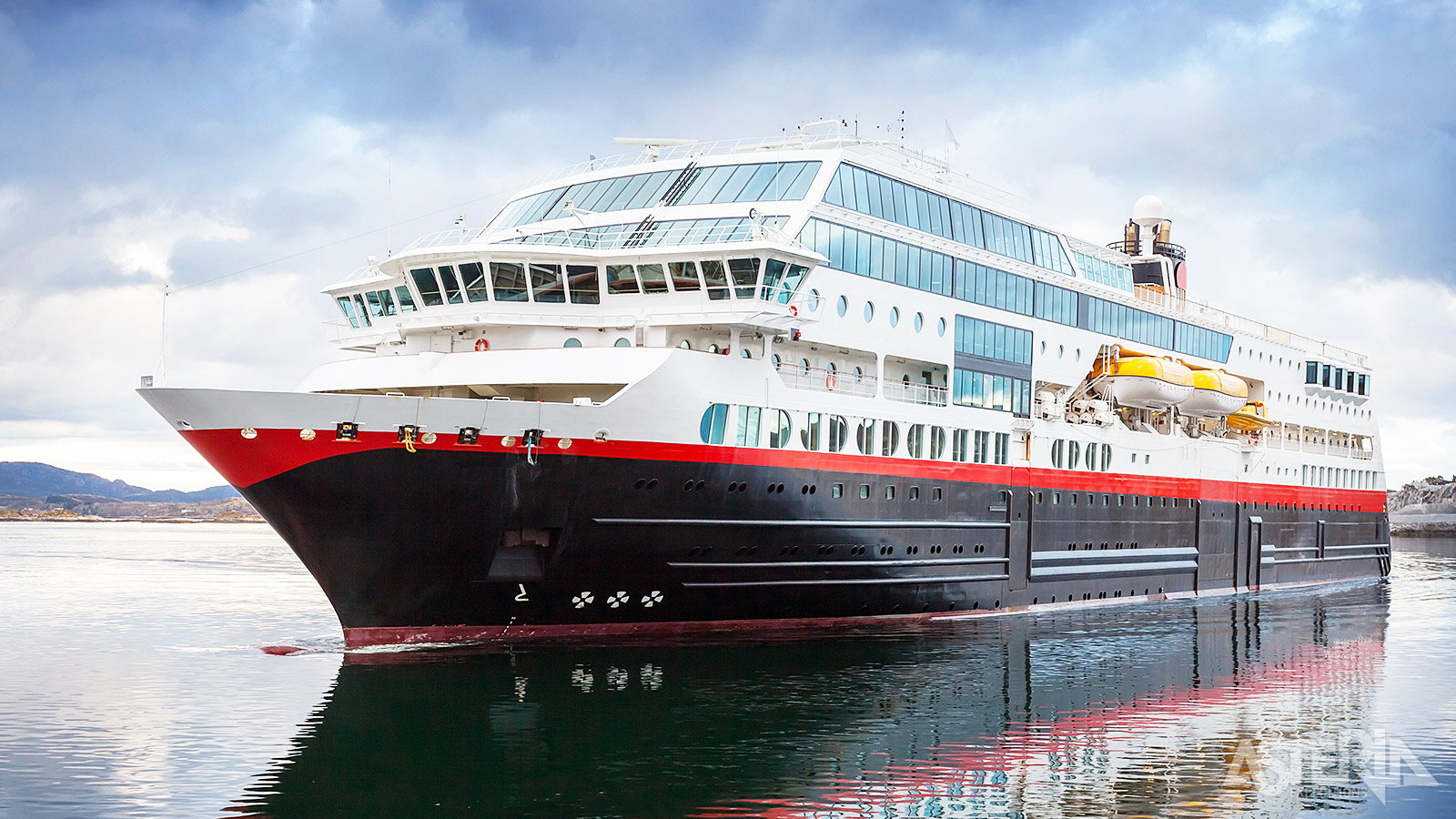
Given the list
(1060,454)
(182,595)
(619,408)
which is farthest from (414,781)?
(182,595)

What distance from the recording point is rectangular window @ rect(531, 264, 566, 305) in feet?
82.2

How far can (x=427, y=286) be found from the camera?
1003 inches

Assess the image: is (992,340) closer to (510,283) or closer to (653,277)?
(653,277)

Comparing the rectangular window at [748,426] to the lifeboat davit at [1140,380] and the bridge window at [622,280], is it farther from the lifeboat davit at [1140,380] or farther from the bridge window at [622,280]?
the lifeboat davit at [1140,380]

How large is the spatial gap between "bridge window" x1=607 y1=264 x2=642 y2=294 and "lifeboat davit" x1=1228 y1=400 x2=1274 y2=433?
27.1 meters

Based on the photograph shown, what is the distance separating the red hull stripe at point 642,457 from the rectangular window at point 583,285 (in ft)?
12.5

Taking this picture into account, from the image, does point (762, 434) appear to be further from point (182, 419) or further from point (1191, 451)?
point (1191, 451)

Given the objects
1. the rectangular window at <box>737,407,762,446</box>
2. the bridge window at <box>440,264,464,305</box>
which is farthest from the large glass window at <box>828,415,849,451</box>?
the bridge window at <box>440,264,464,305</box>

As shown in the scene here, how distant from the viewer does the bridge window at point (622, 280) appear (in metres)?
25.5

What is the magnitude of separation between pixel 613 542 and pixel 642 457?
1755 mm

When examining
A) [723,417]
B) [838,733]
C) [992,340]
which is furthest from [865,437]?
[838,733]

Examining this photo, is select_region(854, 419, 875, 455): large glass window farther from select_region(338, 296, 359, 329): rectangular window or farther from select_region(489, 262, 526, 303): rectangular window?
select_region(338, 296, 359, 329): rectangular window

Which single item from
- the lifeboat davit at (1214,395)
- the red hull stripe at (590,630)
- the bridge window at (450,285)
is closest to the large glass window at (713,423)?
the red hull stripe at (590,630)

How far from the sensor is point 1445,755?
58.2 ft
